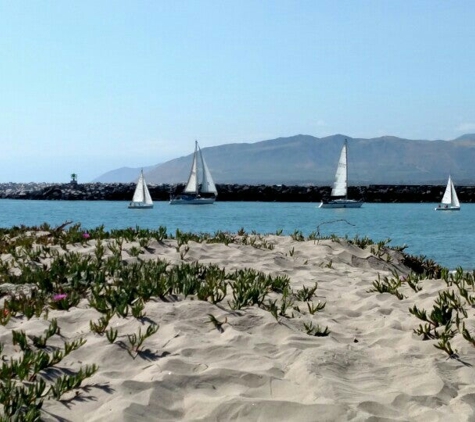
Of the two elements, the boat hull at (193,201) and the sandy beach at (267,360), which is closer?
the sandy beach at (267,360)

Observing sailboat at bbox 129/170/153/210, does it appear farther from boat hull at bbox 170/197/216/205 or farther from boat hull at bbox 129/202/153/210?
boat hull at bbox 170/197/216/205

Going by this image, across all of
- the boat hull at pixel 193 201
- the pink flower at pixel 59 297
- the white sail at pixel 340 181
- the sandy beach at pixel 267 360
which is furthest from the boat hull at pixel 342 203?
the pink flower at pixel 59 297

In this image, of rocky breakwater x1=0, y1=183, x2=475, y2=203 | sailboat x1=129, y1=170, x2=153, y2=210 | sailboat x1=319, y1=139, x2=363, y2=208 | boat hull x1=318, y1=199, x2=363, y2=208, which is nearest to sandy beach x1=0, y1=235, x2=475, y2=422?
sailboat x1=319, y1=139, x2=363, y2=208

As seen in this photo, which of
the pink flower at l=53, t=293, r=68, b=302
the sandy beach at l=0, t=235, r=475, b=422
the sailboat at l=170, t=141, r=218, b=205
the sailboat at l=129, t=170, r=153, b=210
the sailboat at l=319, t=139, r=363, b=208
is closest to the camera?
the sandy beach at l=0, t=235, r=475, b=422

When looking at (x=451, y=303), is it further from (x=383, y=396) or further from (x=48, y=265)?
(x=48, y=265)

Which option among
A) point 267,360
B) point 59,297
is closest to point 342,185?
point 59,297

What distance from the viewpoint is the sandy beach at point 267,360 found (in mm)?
4547

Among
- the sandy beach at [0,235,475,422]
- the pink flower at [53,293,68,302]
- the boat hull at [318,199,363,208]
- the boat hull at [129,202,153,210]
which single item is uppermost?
the pink flower at [53,293,68,302]

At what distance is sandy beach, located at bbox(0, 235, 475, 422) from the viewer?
179 inches

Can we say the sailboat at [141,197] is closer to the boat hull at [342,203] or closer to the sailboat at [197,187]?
the sailboat at [197,187]

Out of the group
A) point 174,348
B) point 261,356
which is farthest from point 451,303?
point 174,348

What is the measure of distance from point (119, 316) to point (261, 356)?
1636mm

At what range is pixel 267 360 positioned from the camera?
17.9 ft

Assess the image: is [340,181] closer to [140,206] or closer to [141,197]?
[141,197]
